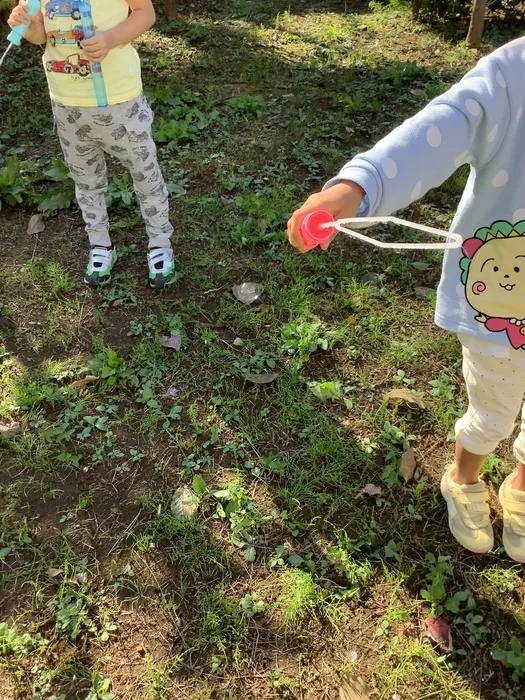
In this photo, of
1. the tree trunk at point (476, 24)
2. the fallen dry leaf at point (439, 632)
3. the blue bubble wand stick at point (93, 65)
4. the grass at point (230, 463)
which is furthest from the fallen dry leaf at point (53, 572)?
the tree trunk at point (476, 24)

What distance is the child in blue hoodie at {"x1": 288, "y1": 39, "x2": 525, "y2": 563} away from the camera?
1.22 metres

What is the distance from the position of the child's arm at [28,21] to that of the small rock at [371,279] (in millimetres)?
1894

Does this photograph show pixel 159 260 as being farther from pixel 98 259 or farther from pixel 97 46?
pixel 97 46

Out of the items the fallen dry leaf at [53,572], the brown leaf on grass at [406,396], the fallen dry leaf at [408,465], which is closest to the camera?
the fallen dry leaf at [53,572]

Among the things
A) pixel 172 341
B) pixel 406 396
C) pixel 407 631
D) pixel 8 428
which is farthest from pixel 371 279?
pixel 8 428

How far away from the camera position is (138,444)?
2492 millimetres

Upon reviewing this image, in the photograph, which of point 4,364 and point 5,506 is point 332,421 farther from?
point 4,364

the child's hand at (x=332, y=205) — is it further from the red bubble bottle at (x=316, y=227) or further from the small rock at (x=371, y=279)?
the small rock at (x=371, y=279)

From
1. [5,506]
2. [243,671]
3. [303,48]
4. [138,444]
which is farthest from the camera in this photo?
[303,48]

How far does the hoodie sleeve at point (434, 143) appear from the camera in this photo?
121 cm

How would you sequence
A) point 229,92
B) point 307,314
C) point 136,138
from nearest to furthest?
point 136,138 → point 307,314 → point 229,92

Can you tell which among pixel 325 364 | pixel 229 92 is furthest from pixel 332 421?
pixel 229 92

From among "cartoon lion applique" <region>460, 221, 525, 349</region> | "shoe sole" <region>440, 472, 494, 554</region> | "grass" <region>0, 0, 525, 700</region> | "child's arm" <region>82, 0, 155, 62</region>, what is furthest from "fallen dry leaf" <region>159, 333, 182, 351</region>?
"cartoon lion applique" <region>460, 221, 525, 349</region>

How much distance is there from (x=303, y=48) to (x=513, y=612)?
5587mm
